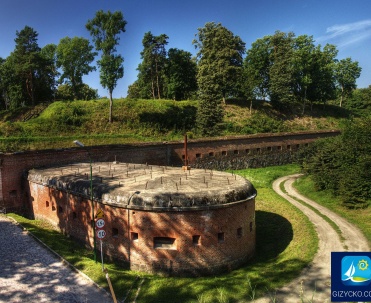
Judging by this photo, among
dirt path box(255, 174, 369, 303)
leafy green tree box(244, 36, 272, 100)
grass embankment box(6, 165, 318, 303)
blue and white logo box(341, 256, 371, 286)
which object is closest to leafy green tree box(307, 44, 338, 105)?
leafy green tree box(244, 36, 272, 100)

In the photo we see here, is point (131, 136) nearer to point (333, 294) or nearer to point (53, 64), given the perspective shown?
point (53, 64)

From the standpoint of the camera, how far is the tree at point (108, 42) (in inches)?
1161

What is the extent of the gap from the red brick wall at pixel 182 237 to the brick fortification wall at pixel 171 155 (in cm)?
866

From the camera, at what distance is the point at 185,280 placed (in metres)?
11.4

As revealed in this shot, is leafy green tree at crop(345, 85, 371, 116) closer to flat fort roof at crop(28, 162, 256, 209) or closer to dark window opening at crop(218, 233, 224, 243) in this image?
flat fort roof at crop(28, 162, 256, 209)

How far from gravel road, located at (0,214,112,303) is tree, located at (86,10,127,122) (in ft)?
64.8

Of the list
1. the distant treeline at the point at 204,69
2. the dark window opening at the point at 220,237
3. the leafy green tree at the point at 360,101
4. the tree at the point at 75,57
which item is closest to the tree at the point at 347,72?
the distant treeline at the point at 204,69

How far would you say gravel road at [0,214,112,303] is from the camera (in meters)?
9.95

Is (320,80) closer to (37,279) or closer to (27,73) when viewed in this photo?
(27,73)

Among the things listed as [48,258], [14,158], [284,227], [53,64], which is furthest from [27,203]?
[53,64]

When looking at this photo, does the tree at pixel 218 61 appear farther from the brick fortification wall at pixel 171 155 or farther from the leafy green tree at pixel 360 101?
the leafy green tree at pixel 360 101

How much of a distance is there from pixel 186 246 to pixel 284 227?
7807 mm

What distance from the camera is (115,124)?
33281 mm

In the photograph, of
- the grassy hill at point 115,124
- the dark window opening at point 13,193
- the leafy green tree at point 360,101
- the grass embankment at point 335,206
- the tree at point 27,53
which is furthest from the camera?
the leafy green tree at point 360,101
